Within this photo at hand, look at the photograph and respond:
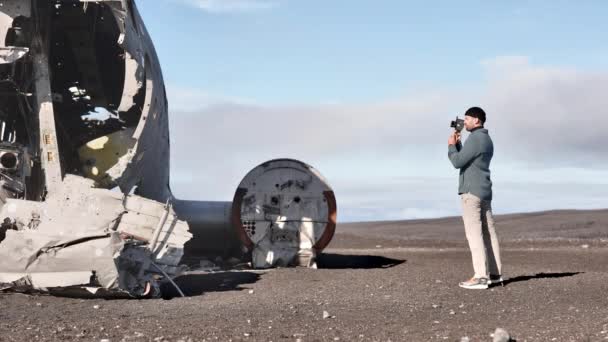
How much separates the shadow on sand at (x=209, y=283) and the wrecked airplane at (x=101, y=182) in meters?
0.26

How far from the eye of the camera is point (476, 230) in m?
10.4

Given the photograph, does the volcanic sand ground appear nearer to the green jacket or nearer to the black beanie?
the green jacket

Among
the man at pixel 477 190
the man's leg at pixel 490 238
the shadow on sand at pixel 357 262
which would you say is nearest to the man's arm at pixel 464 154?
the man at pixel 477 190

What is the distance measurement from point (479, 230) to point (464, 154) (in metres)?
0.97

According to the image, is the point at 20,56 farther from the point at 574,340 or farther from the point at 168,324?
the point at 574,340

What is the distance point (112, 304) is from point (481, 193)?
4678 millimetres

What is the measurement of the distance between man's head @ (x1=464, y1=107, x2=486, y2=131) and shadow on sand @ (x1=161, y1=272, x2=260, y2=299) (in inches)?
142

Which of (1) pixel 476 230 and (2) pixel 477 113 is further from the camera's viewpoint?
(2) pixel 477 113

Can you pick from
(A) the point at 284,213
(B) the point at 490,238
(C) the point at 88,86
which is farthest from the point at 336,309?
(C) the point at 88,86

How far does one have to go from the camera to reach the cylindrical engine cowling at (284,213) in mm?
14102

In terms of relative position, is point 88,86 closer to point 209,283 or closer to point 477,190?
point 209,283

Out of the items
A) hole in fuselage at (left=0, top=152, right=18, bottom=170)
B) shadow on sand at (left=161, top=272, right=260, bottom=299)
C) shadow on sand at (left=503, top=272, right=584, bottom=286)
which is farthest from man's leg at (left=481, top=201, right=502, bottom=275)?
hole in fuselage at (left=0, top=152, right=18, bottom=170)

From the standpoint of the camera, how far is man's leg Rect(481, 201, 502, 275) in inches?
417

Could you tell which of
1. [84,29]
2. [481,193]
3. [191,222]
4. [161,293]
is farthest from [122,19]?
[191,222]
